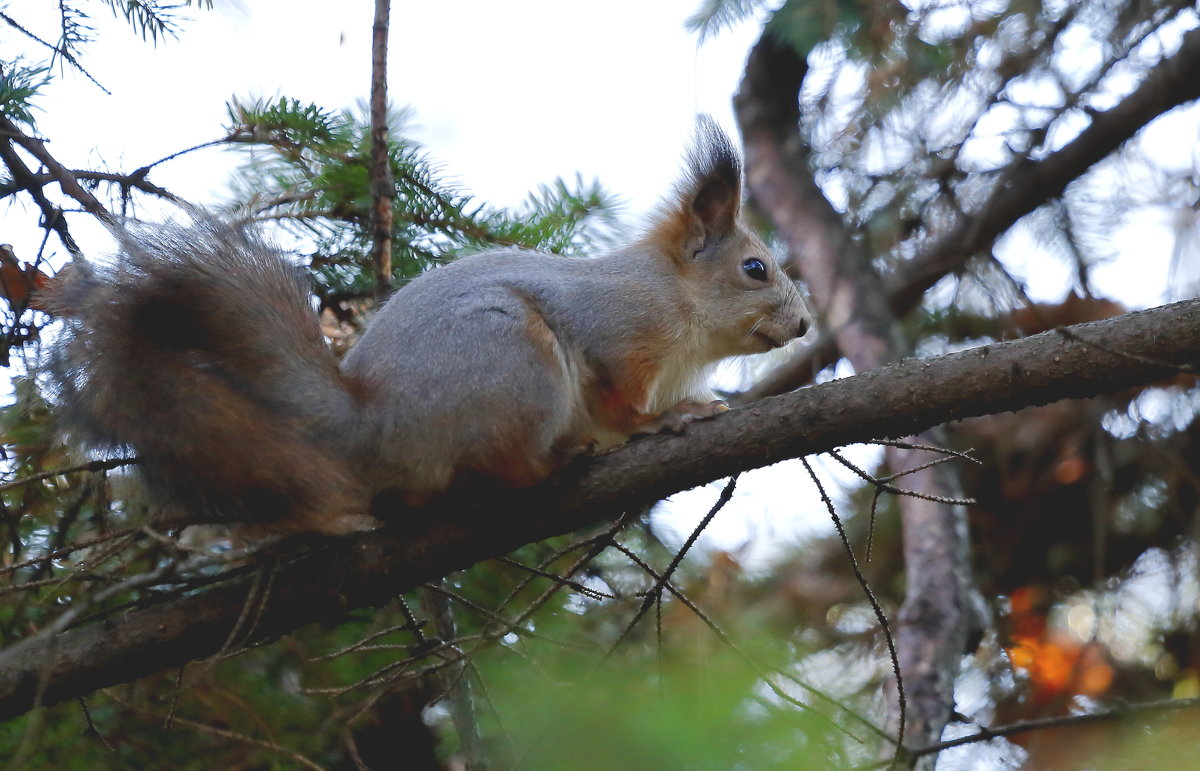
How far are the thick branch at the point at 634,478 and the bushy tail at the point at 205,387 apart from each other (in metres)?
0.14

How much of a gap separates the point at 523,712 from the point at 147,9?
2.14m

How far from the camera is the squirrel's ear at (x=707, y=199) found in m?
2.79

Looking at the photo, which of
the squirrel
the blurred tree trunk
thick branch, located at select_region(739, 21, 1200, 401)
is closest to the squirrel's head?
the squirrel

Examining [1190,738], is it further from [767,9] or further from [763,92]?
[763,92]

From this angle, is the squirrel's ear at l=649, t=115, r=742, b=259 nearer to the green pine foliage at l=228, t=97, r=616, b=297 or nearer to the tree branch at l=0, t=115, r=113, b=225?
the green pine foliage at l=228, t=97, r=616, b=297

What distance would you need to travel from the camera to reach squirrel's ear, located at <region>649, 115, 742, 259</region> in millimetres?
2795

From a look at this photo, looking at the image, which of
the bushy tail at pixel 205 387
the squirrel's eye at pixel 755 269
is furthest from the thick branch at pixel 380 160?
the squirrel's eye at pixel 755 269

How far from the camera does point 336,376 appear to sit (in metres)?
2.19

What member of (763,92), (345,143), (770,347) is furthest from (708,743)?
(763,92)

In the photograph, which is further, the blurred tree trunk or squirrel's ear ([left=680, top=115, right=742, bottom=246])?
squirrel's ear ([left=680, top=115, right=742, bottom=246])

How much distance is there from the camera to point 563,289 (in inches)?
96.6

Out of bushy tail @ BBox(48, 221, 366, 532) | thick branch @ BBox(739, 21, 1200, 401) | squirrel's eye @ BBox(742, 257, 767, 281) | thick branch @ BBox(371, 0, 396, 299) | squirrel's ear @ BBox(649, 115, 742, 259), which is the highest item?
thick branch @ BBox(739, 21, 1200, 401)

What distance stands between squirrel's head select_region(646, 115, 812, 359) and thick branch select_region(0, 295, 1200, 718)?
2.37ft

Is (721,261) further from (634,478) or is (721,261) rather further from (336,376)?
(336,376)
